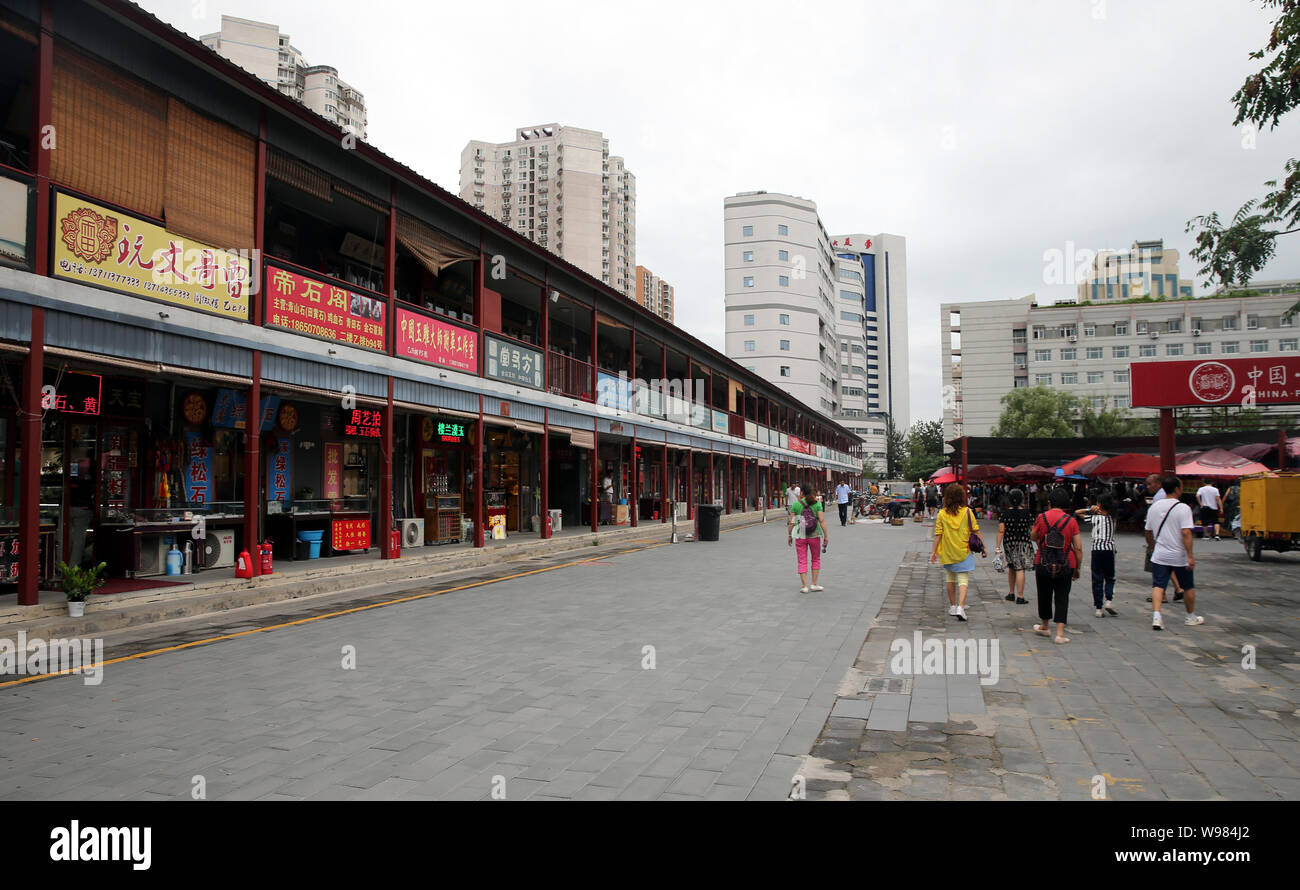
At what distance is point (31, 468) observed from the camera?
7.79 metres

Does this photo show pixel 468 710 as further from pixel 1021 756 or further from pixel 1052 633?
pixel 1052 633

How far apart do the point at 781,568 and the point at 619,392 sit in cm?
1018

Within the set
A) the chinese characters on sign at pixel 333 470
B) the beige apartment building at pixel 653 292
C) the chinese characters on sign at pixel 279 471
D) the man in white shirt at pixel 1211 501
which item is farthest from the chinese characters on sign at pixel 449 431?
the beige apartment building at pixel 653 292

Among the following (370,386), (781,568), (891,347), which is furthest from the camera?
(891,347)

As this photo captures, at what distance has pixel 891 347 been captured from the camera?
541 ft

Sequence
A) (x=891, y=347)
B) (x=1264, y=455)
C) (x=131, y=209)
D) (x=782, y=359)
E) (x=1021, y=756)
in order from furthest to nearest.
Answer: (x=891, y=347) → (x=782, y=359) → (x=1264, y=455) → (x=131, y=209) → (x=1021, y=756)

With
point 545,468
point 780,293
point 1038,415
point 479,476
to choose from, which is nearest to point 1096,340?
point 1038,415

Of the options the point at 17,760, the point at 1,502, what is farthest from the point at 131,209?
the point at 17,760

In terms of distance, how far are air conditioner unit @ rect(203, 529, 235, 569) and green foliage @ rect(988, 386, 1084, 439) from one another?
59.8m

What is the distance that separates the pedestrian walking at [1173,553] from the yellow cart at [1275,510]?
8684 millimetres

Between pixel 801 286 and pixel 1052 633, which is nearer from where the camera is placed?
pixel 1052 633

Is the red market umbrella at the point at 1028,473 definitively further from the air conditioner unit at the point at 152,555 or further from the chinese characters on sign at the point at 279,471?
the air conditioner unit at the point at 152,555

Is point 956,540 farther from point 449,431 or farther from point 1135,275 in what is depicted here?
point 1135,275

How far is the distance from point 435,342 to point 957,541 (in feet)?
34.1
